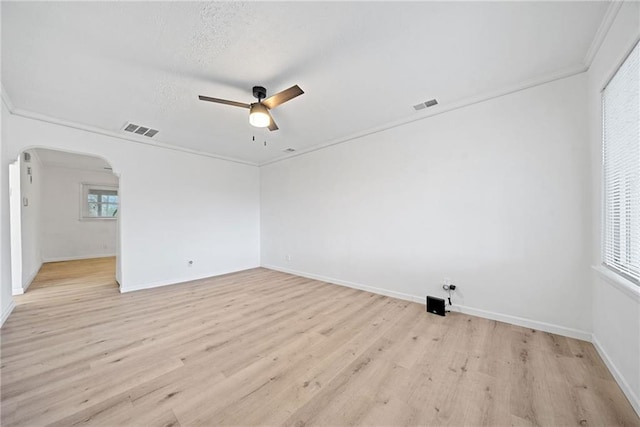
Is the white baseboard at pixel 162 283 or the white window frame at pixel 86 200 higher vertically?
the white window frame at pixel 86 200

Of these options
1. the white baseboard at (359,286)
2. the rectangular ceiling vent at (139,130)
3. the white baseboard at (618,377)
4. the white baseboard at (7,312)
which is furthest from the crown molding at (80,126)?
the white baseboard at (618,377)

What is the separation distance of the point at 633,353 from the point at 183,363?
3.25m

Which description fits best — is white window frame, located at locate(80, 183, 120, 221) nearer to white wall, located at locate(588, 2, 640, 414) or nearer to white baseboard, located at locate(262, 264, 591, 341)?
white baseboard, located at locate(262, 264, 591, 341)

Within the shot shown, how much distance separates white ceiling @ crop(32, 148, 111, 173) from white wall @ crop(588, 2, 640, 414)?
783cm

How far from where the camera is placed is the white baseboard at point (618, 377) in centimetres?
144

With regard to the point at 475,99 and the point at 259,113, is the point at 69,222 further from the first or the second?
the point at 475,99

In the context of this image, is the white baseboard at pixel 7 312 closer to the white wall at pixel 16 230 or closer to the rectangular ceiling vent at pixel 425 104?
the white wall at pixel 16 230

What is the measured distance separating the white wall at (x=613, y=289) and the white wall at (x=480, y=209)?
0.15 meters

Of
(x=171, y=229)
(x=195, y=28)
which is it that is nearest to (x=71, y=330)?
(x=171, y=229)

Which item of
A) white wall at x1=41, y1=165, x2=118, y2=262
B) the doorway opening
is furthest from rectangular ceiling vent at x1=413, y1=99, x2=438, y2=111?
white wall at x1=41, y1=165, x2=118, y2=262

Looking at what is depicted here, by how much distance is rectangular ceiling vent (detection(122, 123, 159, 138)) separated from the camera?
3.58 metres

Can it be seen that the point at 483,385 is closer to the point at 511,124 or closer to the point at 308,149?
the point at 511,124

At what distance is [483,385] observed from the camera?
5.49 feet

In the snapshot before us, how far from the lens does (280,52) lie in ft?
6.60
